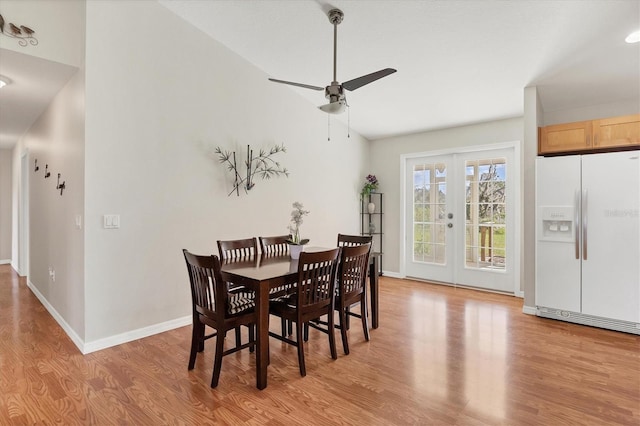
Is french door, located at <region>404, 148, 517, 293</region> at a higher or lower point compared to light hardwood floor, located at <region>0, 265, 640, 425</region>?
higher

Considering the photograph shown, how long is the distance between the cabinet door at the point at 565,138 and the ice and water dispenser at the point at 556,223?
651mm

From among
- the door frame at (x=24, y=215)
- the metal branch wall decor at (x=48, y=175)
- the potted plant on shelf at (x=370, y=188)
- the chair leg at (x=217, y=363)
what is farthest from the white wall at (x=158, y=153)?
the door frame at (x=24, y=215)

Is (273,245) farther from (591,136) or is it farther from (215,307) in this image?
(591,136)

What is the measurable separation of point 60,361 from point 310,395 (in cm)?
208

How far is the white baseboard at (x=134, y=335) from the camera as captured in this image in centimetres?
288

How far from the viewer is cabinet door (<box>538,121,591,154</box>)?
11.6 ft

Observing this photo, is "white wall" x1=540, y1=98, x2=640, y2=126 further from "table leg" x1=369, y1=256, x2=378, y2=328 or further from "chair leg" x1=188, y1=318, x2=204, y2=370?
"chair leg" x1=188, y1=318, x2=204, y2=370

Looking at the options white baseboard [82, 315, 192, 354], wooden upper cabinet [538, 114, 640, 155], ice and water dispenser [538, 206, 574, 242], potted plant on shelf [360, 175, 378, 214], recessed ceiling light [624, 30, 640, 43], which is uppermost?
recessed ceiling light [624, 30, 640, 43]

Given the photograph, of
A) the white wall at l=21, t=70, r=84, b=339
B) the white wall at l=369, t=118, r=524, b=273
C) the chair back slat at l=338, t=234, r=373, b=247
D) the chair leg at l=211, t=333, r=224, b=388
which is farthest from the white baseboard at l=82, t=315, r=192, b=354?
the white wall at l=369, t=118, r=524, b=273

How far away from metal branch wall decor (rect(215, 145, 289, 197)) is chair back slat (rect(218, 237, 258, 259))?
0.85 metres

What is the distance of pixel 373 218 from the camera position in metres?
6.18

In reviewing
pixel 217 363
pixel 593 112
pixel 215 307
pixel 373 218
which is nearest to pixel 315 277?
pixel 215 307

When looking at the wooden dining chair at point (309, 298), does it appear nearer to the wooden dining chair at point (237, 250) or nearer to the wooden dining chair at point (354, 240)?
the wooden dining chair at point (237, 250)

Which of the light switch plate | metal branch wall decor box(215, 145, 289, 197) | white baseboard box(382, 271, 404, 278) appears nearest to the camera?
the light switch plate
